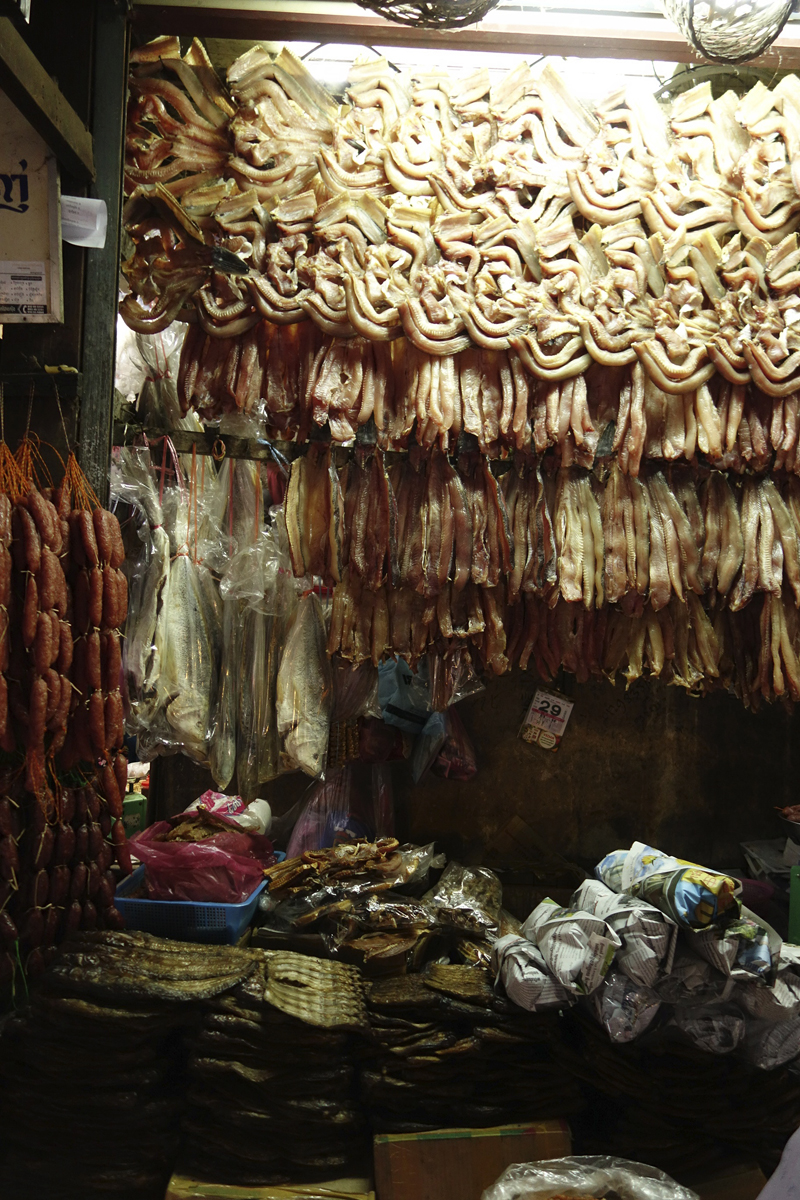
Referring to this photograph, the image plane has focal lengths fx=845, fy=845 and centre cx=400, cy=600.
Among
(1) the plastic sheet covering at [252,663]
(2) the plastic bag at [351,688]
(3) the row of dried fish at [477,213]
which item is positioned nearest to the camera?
(3) the row of dried fish at [477,213]

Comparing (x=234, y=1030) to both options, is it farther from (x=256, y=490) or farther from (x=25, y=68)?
(x=25, y=68)

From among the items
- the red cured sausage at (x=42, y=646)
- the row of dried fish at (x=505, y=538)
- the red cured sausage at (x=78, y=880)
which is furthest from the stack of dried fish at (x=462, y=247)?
the red cured sausage at (x=78, y=880)

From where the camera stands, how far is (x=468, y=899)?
4.06m

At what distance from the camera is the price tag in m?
4.81

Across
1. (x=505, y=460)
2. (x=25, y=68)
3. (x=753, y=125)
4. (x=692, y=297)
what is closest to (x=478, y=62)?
(x=753, y=125)

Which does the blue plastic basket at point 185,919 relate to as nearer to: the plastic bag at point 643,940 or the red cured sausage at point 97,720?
the red cured sausage at point 97,720

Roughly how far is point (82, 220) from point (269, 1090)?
325 centimetres

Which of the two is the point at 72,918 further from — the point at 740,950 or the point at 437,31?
the point at 437,31

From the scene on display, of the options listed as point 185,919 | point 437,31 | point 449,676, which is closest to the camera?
point 437,31

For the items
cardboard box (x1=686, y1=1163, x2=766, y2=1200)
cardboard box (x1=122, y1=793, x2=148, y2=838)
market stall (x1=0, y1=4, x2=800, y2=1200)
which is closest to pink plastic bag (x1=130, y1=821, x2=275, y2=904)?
market stall (x1=0, y1=4, x2=800, y2=1200)

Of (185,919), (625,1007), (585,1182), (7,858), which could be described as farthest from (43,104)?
(585,1182)

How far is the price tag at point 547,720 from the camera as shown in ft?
15.8

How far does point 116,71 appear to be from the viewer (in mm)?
3164

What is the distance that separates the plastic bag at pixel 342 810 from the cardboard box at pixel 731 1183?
210cm
